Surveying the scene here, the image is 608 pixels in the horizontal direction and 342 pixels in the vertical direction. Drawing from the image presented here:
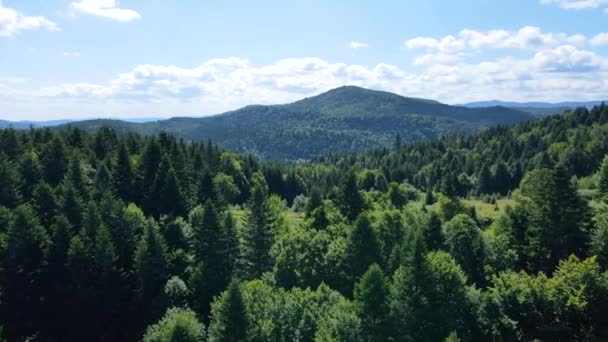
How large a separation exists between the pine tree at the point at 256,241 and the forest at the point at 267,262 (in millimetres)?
170

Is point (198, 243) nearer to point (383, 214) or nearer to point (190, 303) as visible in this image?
point (190, 303)

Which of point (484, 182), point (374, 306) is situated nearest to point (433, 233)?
point (374, 306)

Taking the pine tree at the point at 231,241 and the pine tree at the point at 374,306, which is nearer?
the pine tree at the point at 374,306

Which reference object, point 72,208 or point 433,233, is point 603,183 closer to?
point 433,233

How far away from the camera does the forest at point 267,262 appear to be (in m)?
38.7

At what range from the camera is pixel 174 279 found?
53.2 meters

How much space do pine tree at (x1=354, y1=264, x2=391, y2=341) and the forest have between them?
114 millimetres

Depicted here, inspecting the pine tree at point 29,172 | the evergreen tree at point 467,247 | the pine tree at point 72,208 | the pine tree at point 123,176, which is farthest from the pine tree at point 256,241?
the pine tree at point 29,172

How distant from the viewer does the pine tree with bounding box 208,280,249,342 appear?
123 feet

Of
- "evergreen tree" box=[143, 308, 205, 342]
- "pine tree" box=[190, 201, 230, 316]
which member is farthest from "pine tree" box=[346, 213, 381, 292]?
"evergreen tree" box=[143, 308, 205, 342]

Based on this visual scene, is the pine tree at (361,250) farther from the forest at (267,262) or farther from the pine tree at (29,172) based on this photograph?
the pine tree at (29,172)

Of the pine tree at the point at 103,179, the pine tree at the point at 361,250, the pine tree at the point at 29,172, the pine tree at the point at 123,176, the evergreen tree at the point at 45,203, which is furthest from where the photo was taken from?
the pine tree at the point at 123,176

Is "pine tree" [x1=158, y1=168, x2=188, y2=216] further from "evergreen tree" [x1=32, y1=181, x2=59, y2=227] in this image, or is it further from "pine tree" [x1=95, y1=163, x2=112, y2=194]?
"evergreen tree" [x1=32, y1=181, x2=59, y2=227]

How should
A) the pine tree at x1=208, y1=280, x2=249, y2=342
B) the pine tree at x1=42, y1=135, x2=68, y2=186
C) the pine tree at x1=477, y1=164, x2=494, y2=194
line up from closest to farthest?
the pine tree at x1=208, y1=280, x2=249, y2=342, the pine tree at x1=42, y1=135, x2=68, y2=186, the pine tree at x1=477, y1=164, x2=494, y2=194
